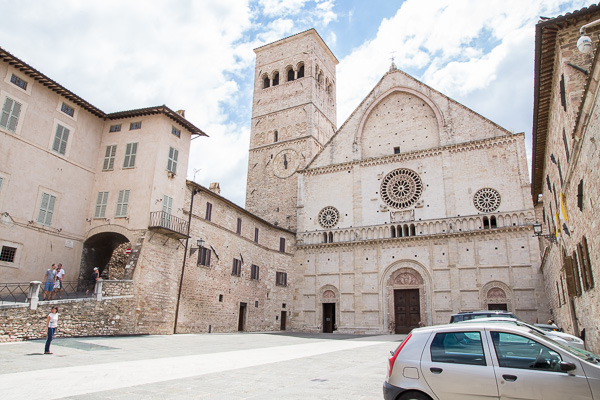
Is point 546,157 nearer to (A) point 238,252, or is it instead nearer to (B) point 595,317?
(B) point 595,317

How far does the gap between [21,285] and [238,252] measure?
38.9 ft

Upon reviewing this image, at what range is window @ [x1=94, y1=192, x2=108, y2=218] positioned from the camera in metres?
20.1

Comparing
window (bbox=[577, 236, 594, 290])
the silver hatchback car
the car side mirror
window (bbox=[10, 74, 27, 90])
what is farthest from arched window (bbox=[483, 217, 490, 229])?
window (bbox=[10, 74, 27, 90])

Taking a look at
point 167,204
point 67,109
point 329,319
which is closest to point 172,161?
point 167,204

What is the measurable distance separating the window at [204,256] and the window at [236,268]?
2.64 metres

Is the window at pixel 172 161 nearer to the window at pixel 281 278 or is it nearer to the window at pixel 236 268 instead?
the window at pixel 236 268

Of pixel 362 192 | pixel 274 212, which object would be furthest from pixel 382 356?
pixel 274 212

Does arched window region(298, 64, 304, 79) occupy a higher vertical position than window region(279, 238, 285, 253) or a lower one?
higher

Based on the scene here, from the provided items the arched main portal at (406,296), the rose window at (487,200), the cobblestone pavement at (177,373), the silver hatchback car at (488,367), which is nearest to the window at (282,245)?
the arched main portal at (406,296)

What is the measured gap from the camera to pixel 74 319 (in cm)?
1505

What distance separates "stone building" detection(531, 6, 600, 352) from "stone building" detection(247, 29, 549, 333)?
11.2 metres

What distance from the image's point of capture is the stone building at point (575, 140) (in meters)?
8.74

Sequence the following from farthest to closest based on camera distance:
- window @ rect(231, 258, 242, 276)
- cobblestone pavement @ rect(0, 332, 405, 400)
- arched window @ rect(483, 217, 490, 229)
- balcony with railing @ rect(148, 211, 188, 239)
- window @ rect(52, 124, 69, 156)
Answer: arched window @ rect(483, 217, 490, 229) → window @ rect(231, 258, 242, 276) → window @ rect(52, 124, 69, 156) → balcony with railing @ rect(148, 211, 188, 239) → cobblestone pavement @ rect(0, 332, 405, 400)

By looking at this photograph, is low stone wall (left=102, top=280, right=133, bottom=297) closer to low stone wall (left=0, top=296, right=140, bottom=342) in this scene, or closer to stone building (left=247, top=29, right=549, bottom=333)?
low stone wall (left=0, top=296, right=140, bottom=342)
